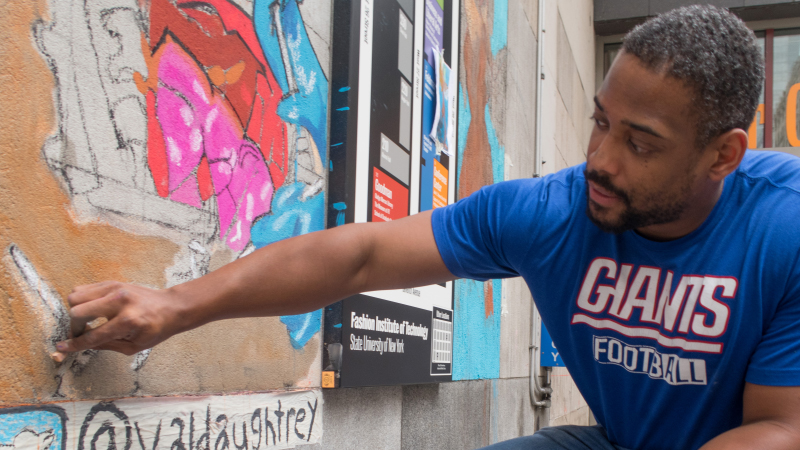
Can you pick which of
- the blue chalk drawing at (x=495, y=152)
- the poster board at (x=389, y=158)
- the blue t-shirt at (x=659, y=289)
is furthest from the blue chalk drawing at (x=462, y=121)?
the blue t-shirt at (x=659, y=289)

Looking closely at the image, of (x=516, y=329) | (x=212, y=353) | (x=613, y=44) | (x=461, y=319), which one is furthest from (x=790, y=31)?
(x=212, y=353)

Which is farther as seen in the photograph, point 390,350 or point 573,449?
point 390,350

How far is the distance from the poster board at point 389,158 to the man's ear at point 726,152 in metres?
1.33

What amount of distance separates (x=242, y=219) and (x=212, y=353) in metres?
0.42

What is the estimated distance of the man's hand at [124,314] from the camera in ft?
4.42

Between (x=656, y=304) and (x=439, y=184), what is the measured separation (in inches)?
84.2

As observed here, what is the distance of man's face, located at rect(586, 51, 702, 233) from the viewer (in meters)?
1.53

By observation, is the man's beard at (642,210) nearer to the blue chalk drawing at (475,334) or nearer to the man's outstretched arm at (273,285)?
the man's outstretched arm at (273,285)

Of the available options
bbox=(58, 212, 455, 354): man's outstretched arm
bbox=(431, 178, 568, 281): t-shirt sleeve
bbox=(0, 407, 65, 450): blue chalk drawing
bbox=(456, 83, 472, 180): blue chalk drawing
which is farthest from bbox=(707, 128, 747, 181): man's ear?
bbox=(456, 83, 472, 180): blue chalk drawing

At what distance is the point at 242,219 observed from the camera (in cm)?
213

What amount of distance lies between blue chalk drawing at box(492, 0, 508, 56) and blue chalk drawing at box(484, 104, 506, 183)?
0.54 metres

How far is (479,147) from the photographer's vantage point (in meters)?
4.70

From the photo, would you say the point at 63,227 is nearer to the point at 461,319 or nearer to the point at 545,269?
the point at 545,269

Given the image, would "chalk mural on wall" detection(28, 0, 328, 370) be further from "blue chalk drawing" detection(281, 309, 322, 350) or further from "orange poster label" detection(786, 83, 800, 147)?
"orange poster label" detection(786, 83, 800, 147)
